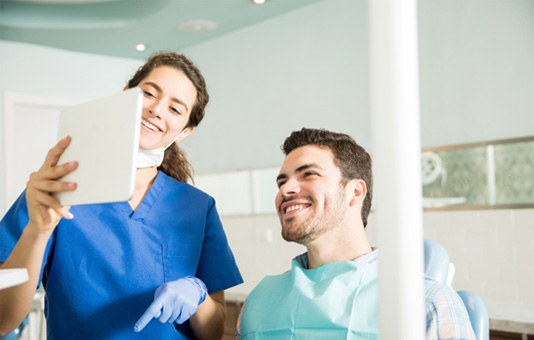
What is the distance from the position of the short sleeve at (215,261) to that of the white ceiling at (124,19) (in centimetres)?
271

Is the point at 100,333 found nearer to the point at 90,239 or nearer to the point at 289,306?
the point at 90,239

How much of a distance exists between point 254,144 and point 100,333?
3.20 meters

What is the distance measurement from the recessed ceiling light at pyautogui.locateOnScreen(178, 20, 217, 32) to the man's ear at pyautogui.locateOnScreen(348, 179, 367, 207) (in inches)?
119

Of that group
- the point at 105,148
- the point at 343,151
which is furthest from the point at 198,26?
the point at 105,148

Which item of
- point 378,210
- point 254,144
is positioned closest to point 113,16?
point 254,144

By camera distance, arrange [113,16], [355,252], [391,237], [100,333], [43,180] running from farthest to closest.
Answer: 1. [113,16]
2. [355,252]
3. [100,333]
4. [43,180]
5. [391,237]

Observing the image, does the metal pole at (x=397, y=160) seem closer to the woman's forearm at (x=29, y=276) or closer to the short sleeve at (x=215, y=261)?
the woman's forearm at (x=29, y=276)

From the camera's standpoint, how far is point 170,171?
5.31 ft

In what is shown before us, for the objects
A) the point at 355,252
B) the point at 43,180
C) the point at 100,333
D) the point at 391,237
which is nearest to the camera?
the point at 391,237

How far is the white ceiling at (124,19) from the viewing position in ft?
13.4

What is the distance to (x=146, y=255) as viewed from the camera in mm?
1357

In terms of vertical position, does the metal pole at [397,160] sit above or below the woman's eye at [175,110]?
below

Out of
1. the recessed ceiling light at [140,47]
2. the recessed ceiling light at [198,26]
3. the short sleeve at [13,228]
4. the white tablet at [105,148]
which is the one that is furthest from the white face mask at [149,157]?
the recessed ceiling light at [140,47]

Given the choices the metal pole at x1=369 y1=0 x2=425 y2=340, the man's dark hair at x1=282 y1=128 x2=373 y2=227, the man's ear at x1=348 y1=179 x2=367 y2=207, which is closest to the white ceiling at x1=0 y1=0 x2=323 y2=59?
the man's dark hair at x1=282 y1=128 x2=373 y2=227
